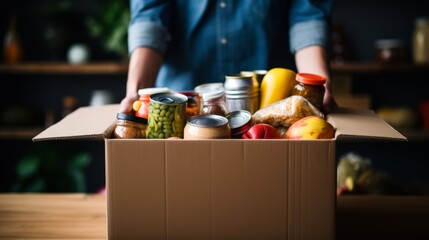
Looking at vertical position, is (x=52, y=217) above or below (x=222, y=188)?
below

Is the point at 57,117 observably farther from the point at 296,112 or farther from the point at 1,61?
the point at 296,112

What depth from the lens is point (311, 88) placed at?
3.55ft

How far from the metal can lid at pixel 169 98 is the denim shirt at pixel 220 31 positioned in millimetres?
531

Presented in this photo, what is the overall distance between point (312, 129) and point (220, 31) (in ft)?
2.38

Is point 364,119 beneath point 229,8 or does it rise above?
beneath

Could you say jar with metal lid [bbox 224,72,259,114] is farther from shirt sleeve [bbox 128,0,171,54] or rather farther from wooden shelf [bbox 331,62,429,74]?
wooden shelf [bbox 331,62,429,74]

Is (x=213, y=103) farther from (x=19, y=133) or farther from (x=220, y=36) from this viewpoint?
(x=19, y=133)

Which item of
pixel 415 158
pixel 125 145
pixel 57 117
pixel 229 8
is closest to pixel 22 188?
pixel 57 117

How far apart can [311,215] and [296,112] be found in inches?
8.5

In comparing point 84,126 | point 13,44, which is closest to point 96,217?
point 84,126

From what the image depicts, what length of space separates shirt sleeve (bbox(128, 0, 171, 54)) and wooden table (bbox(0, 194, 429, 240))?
1.47 ft

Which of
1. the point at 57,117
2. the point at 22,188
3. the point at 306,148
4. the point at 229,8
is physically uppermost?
the point at 229,8

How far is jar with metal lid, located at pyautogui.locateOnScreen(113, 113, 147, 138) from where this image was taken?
0.95m

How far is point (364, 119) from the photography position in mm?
1043
